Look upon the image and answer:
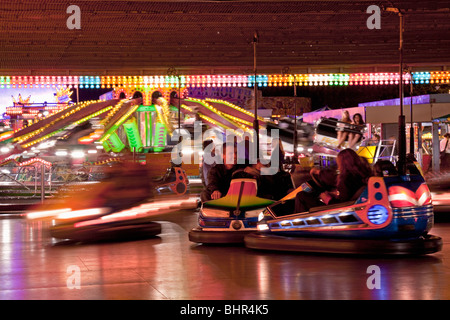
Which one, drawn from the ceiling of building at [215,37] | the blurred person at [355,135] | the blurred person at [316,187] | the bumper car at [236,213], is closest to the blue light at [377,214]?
the blurred person at [316,187]

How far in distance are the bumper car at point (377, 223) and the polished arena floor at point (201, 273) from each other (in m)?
0.14

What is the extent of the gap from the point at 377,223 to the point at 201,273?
2010mm

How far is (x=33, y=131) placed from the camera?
110ft

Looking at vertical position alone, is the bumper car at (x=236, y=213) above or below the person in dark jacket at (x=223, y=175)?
below

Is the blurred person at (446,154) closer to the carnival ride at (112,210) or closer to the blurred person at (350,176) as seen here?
the carnival ride at (112,210)

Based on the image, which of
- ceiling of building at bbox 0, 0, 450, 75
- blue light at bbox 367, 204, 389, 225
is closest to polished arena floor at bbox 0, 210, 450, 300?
blue light at bbox 367, 204, 389, 225

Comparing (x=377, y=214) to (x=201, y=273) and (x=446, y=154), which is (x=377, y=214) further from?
(x=446, y=154)

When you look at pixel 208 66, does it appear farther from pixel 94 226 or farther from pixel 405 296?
pixel 405 296

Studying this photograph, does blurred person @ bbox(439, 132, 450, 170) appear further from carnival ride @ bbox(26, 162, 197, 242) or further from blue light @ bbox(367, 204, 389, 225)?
blue light @ bbox(367, 204, 389, 225)

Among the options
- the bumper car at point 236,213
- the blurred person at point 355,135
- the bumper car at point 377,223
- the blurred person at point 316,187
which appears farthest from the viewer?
the blurred person at point 355,135

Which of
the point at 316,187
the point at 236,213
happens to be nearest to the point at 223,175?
the point at 236,213

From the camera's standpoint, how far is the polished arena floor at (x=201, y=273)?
19.4ft
